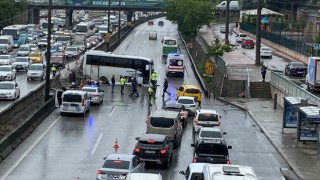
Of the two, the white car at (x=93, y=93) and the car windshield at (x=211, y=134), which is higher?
the car windshield at (x=211, y=134)

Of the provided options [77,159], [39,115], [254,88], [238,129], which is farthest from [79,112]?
[254,88]

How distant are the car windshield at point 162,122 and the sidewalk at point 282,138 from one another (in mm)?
5428

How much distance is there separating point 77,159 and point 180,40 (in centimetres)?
9548

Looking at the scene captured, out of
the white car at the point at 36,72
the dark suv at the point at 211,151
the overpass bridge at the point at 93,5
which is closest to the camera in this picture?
the dark suv at the point at 211,151

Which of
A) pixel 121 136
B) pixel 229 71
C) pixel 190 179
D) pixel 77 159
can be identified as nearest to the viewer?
pixel 190 179

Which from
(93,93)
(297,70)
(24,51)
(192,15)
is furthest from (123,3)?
(93,93)

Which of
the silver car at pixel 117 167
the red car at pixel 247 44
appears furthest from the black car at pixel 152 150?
the red car at pixel 247 44

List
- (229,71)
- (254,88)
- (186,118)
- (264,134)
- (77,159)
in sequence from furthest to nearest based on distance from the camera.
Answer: (229,71) → (254,88) → (186,118) → (264,134) → (77,159)

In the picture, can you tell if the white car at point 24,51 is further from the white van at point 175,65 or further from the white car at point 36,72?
the white car at point 36,72

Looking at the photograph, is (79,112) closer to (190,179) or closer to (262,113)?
(262,113)

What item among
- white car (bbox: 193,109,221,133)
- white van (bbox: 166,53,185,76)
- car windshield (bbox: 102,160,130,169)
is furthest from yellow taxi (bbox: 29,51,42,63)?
car windshield (bbox: 102,160,130,169)

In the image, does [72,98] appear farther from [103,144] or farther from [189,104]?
[103,144]

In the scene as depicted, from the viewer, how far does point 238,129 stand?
45.2 meters

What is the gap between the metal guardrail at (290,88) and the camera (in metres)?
45.7
